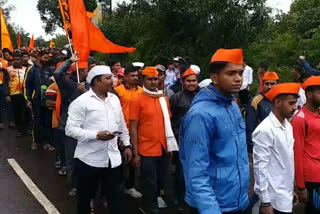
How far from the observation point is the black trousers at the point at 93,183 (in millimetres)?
4488

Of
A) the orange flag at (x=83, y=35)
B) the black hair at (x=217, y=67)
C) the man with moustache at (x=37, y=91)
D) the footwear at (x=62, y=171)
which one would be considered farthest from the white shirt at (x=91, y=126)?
the man with moustache at (x=37, y=91)

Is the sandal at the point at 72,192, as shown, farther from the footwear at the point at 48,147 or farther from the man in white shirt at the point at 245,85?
the man in white shirt at the point at 245,85

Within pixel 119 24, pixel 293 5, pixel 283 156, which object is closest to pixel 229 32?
pixel 293 5

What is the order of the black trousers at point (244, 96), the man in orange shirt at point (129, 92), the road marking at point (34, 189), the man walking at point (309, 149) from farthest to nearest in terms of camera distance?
the black trousers at point (244, 96)
the man in orange shirt at point (129, 92)
the road marking at point (34, 189)
the man walking at point (309, 149)

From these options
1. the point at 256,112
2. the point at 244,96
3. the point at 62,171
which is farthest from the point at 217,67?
the point at 244,96

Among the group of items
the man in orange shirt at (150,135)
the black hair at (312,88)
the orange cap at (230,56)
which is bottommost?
the man in orange shirt at (150,135)

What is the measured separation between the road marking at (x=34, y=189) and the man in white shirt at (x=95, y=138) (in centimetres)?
136

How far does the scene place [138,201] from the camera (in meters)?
6.11

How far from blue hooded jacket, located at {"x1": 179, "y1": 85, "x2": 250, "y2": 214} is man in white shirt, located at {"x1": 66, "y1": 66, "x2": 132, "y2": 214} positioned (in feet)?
5.45

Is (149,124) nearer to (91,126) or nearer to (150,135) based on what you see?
(150,135)

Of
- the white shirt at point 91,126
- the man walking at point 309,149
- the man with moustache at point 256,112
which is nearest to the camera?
the man walking at point 309,149

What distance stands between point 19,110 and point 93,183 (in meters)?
7.17

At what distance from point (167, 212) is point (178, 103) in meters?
1.46

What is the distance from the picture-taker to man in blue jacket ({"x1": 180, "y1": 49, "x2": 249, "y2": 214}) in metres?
2.74
